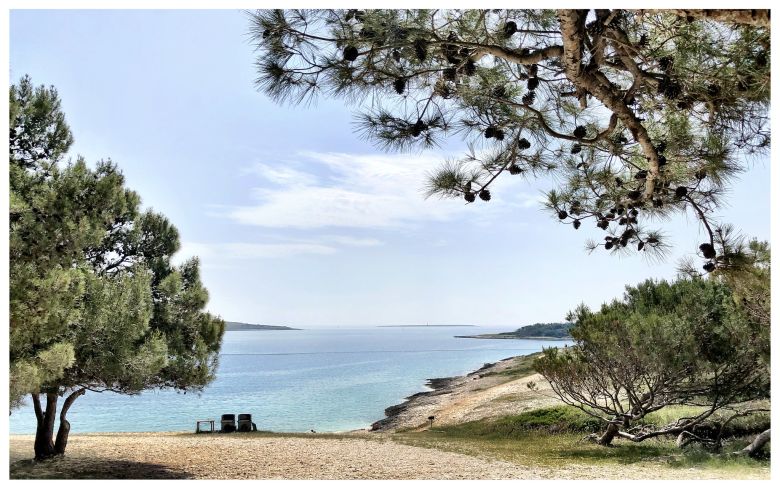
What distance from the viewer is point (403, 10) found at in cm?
196

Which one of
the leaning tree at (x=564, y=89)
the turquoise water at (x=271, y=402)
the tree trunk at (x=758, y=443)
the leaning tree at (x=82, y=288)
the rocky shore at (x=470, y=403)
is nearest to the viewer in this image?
the leaning tree at (x=564, y=89)

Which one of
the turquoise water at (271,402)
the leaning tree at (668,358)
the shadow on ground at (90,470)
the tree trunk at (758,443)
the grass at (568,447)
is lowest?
the turquoise water at (271,402)

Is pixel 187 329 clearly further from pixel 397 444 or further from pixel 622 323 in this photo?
pixel 622 323

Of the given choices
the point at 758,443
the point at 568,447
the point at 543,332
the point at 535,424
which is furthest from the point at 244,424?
the point at 543,332

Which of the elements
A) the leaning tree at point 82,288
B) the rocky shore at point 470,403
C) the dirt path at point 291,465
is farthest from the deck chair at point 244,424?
the rocky shore at point 470,403

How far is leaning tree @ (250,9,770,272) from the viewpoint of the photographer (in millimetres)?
1895

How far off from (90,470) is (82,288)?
1.92m

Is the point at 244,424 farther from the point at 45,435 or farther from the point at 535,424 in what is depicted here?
the point at 535,424

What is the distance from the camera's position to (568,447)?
5.58 m

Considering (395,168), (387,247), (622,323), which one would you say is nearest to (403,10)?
(622,323)

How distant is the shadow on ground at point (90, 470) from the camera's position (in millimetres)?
3941

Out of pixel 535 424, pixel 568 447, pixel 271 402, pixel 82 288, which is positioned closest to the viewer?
pixel 82 288

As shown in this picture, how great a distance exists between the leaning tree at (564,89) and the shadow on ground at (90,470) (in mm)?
2936

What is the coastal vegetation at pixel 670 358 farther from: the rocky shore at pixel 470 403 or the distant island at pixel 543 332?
the distant island at pixel 543 332
